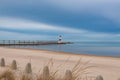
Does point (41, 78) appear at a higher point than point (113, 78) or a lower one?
higher

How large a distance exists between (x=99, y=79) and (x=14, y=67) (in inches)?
176

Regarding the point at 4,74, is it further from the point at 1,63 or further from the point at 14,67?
the point at 1,63

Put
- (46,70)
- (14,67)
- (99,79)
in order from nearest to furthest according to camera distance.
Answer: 1. (99,79)
2. (46,70)
3. (14,67)

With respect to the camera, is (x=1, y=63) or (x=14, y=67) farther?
(x=1, y=63)

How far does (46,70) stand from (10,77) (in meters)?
2.18

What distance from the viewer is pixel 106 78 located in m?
10.9

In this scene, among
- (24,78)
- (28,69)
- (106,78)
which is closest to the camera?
(24,78)

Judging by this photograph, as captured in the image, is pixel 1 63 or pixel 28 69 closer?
pixel 28 69

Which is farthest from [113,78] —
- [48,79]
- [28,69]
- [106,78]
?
[48,79]

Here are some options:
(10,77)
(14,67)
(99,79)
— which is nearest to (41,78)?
(10,77)

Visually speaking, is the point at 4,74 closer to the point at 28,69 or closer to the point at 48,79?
the point at 48,79

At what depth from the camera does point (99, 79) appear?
6398 mm

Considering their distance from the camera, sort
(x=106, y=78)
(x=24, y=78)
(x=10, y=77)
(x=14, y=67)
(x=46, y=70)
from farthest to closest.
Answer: (x=106, y=78)
(x=14, y=67)
(x=46, y=70)
(x=10, y=77)
(x=24, y=78)

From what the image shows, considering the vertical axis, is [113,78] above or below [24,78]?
below
